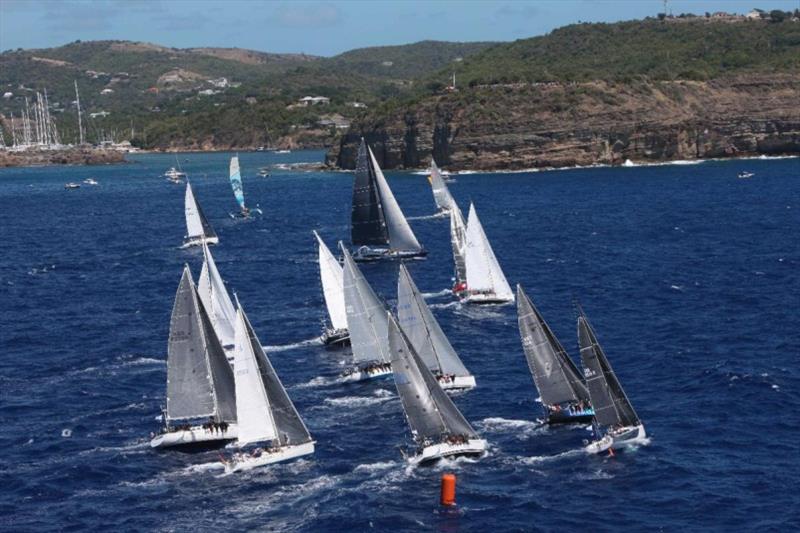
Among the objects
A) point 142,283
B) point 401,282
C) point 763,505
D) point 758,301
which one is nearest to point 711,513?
point 763,505

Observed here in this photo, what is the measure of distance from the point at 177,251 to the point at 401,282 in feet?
218

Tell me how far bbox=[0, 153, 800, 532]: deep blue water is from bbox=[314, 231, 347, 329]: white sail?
2.86m

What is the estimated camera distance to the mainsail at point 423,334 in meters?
64.1

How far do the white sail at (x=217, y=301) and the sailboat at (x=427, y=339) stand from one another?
1169cm

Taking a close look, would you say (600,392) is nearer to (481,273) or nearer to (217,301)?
(217,301)

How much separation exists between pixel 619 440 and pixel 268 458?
15.0 metres

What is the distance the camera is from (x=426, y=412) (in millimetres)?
53938

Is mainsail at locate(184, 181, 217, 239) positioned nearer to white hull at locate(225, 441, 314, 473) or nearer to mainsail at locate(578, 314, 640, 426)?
white hull at locate(225, 441, 314, 473)

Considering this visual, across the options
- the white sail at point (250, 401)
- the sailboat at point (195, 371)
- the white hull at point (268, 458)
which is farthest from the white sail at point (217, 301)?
the white hull at point (268, 458)

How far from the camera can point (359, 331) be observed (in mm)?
66938

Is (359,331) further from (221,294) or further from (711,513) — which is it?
(711,513)

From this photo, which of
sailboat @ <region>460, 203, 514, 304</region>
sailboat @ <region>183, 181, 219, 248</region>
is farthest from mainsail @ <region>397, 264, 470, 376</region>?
sailboat @ <region>183, 181, 219, 248</region>

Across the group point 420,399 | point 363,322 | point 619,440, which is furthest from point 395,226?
point 619,440

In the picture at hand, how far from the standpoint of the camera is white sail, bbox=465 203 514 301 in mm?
86688
